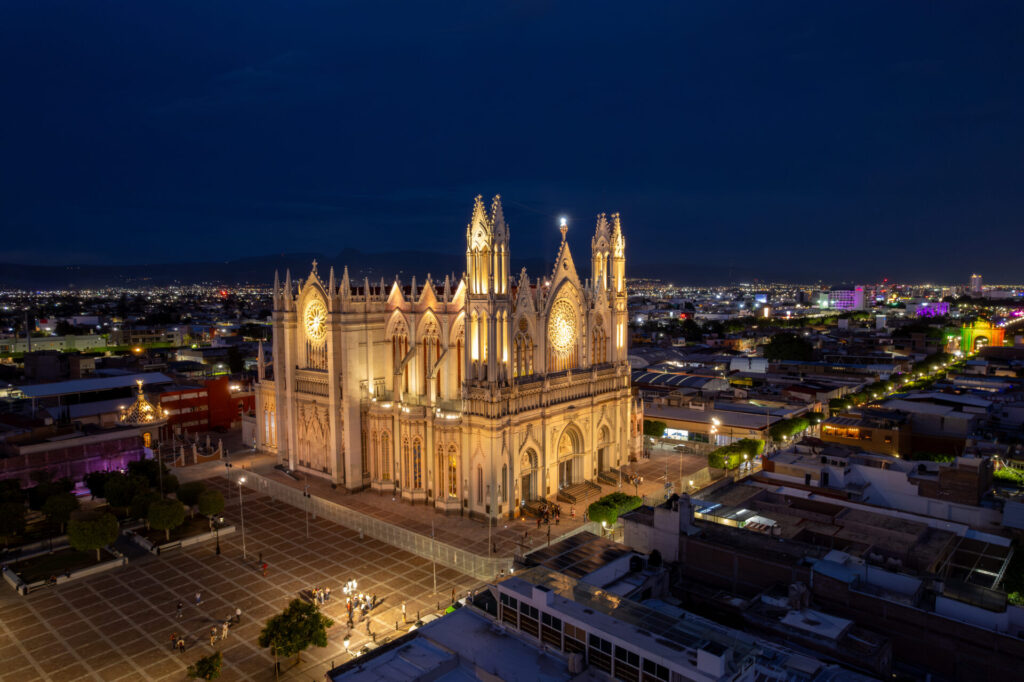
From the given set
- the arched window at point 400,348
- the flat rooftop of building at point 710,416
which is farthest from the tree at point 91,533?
the flat rooftop of building at point 710,416

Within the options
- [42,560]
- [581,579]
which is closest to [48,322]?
[42,560]

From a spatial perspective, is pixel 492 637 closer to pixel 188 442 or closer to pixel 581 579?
pixel 581 579

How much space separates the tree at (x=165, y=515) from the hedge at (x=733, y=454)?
1485 inches

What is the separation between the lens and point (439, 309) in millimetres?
47312

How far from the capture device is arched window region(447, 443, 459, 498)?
44.9 meters

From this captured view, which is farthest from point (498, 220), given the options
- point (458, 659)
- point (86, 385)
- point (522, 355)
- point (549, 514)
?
point (86, 385)

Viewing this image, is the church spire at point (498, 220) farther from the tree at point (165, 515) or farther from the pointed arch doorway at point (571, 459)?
the tree at point (165, 515)

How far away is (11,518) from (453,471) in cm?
2582

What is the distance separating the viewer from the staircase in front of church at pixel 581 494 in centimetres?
4666

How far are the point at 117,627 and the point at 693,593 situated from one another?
86.1 feet

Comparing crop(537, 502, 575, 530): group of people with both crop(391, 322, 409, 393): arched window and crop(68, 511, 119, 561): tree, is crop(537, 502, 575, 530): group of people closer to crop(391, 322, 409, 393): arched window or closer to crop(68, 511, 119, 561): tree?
crop(391, 322, 409, 393): arched window

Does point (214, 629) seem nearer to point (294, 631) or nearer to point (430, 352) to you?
point (294, 631)

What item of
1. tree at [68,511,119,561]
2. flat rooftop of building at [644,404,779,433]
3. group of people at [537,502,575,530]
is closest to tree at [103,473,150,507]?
tree at [68,511,119,561]

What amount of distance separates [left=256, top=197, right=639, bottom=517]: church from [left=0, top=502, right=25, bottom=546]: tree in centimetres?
1896
